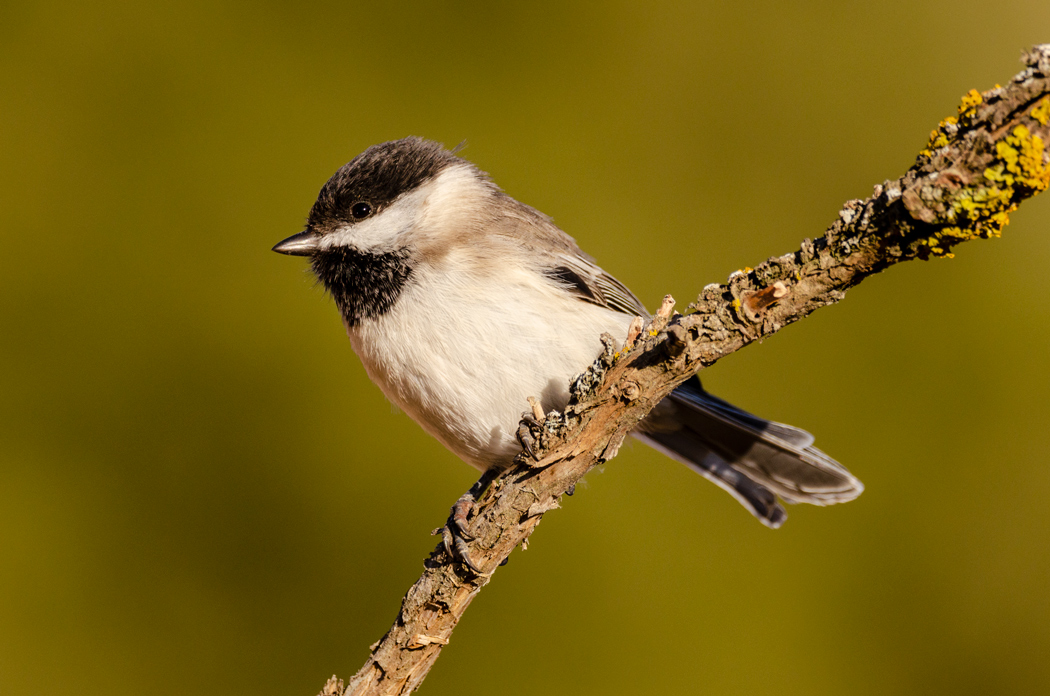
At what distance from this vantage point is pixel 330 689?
4.26 feet

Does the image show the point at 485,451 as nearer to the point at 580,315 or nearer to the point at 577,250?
the point at 580,315

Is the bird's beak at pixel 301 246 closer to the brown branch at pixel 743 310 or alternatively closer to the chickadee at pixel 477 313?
the chickadee at pixel 477 313

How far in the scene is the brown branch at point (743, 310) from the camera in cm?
78

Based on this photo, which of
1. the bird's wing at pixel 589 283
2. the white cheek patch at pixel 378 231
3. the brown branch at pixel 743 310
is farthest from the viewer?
the bird's wing at pixel 589 283

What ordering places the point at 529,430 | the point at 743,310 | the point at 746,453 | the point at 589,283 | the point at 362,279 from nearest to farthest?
1. the point at 743,310
2. the point at 529,430
3. the point at 362,279
4. the point at 589,283
5. the point at 746,453

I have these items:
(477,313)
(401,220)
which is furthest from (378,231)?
(477,313)

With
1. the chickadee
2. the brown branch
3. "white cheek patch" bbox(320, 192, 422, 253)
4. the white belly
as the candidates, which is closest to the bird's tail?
the chickadee

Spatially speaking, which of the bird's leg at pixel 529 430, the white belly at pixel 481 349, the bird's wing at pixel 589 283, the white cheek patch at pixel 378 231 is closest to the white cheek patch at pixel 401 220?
the white cheek patch at pixel 378 231

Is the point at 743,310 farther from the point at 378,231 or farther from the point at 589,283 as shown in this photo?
the point at 378,231

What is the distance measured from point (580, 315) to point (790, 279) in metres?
0.70

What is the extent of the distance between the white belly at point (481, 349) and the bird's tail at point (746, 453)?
0.40m

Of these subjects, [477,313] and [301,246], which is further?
[301,246]

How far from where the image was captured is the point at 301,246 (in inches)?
65.0

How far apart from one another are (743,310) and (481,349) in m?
0.62
